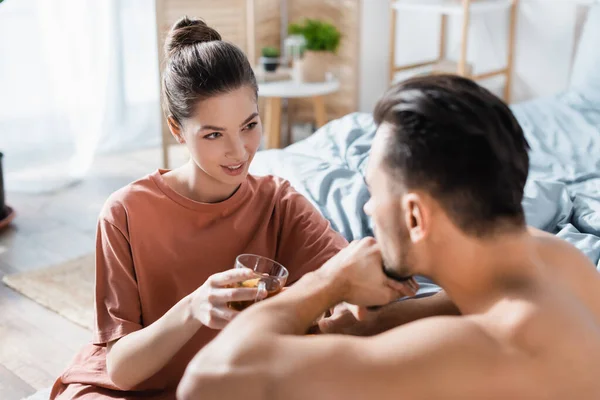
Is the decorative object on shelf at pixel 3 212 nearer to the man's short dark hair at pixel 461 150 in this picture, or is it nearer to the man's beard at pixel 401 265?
the man's beard at pixel 401 265

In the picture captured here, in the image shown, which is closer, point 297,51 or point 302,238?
point 302,238

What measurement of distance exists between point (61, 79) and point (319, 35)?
4.77ft

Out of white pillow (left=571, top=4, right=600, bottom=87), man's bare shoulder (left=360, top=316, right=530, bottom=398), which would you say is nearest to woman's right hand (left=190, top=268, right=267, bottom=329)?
man's bare shoulder (left=360, top=316, right=530, bottom=398)

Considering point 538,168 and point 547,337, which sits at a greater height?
point 547,337

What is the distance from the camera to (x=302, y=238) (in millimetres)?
1695

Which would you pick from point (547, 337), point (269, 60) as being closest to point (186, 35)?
point (547, 337)

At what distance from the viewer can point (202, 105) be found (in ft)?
5.27

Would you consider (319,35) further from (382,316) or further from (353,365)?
(353,365)

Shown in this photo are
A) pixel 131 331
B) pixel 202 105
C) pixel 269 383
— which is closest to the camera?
pixel 269 383

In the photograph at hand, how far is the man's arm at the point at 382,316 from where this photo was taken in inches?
53.9

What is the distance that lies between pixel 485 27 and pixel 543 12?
15.5 inches

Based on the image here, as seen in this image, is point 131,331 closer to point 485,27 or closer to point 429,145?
point 429,145

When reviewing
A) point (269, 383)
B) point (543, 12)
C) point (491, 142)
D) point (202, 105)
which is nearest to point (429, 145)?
point (491, 142)

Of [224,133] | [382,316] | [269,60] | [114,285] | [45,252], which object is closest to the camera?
[382,316]
